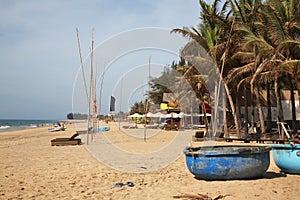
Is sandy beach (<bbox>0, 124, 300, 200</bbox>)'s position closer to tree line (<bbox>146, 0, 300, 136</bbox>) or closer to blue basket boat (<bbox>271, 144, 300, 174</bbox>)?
blue basket boat (<bbox>271, 144, 300, 174</bbox>)

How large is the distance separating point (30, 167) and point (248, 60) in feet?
54.5

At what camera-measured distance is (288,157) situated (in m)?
8.91

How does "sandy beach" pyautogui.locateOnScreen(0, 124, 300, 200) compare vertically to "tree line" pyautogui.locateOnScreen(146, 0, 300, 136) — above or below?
below

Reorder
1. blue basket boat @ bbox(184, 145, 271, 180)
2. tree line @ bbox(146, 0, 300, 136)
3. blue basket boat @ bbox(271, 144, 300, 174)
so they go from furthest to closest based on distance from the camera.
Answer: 1. tree line @ bbox(146, 0, 300, 136)
2. blue basket boat @ bbox(271, 144, 300, 174)
3. blue basket boat @ bbox(184, 145, 271, 180)

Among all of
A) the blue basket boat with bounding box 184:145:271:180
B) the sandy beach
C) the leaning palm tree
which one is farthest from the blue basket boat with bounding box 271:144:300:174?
the leaning palm tree

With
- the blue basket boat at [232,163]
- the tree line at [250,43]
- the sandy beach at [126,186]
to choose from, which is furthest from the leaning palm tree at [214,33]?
the blue basket boat at [232,163]

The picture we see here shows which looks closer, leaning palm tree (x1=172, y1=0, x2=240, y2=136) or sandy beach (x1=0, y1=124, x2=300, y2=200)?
sandy beach (x1=0, y1=124, x2=300, y2=200)

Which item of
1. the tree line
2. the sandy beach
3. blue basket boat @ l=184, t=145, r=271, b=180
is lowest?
the sandy beach

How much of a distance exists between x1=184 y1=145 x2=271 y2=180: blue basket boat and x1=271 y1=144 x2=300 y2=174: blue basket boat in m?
0.77

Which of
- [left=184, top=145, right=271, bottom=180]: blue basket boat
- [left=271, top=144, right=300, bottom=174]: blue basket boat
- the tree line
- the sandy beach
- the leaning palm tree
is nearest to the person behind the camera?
the sandy beach

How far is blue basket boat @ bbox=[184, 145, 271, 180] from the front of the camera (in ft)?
27.0

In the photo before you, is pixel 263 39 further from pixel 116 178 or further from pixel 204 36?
pixel 116 178

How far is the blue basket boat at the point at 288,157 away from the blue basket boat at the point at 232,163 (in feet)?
2.54

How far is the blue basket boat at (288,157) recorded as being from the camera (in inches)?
346
